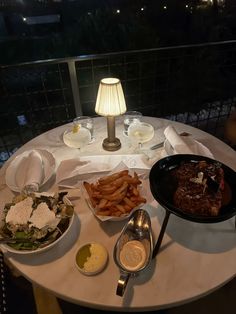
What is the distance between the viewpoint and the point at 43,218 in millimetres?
925

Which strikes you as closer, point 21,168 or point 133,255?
point 133,255

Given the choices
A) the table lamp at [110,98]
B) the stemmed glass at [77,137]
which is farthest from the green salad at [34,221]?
the table lamp at [110,98]

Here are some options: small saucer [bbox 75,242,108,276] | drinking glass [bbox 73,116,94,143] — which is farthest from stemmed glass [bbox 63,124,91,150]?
small saucer [bbox 75,242,108,276]

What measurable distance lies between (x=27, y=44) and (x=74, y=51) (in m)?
1.09

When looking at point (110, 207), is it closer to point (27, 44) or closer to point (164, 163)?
point (164, 163)

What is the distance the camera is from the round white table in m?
0.83

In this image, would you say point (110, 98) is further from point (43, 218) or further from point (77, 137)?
point (43, 218)

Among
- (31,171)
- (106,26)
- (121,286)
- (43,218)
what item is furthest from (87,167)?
(106,26)

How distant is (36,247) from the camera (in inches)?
35.4

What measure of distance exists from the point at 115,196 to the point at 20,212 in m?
0.37

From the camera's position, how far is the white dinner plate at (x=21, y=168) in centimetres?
121

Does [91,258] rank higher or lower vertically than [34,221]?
lower

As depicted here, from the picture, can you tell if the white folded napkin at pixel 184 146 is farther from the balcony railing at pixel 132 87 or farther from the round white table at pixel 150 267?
the balcony railing at pixel 132 87

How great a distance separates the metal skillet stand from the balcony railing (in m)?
1.56
